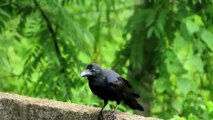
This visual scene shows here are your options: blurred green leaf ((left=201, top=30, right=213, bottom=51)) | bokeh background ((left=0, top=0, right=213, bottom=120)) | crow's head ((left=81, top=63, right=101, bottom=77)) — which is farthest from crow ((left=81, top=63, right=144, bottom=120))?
blurred green leaf ((left=201, top=30, right=213, bottom=51))

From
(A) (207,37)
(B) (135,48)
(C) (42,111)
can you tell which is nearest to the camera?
(C) (42,111)

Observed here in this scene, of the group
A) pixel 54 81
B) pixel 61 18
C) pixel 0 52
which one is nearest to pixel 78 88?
pixel 54 81

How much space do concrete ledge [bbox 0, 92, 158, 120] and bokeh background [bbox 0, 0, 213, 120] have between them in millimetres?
1351

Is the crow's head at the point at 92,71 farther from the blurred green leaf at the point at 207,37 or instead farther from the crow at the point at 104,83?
the blurred green leaf at the point at 207,37

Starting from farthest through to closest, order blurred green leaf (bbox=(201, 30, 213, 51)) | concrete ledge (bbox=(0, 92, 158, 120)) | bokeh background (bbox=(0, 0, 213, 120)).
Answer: bokeh background (bbox=(0, 0, 213, 120))
blurred green leaf (bbox=(201, 30, 213, 51))
concrete ledge (bbox=(0, 92, 158, 120))

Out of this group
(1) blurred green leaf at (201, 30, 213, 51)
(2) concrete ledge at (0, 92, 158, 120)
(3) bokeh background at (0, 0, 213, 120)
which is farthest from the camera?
(3) bokeh background at (0, 0, 213, 120)

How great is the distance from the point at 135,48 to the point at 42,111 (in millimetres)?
2581

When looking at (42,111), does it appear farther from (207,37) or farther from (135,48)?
(135,48)

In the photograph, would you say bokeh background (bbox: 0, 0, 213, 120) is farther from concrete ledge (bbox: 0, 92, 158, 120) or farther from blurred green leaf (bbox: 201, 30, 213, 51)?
concrete ledge (bbox: 0, 92, 158, 120)

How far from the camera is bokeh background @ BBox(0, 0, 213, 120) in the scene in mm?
6285

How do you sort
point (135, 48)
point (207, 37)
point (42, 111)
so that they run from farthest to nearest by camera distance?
point (135, 48) < point (207, 37) < point (42, 111)

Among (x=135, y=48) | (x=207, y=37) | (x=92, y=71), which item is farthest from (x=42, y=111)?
(x=135, y=48)

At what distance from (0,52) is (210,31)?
1908mm

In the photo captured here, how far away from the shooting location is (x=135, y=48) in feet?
22.7
